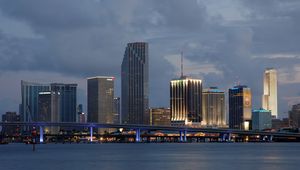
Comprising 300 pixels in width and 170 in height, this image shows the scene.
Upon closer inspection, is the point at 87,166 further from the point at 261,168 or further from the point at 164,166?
the point at 261,168

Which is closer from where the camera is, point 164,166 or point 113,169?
point 113,169

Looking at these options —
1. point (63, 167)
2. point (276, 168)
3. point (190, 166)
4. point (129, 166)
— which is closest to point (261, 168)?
point (276, 168)

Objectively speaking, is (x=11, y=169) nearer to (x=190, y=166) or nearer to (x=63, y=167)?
(x=63, y=167)

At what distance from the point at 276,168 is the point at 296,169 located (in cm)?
448

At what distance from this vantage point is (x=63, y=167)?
106000 millimetres

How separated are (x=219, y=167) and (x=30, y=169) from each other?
1088 inches

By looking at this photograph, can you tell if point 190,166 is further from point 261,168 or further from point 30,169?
point 30,169

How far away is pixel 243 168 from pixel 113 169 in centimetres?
1861

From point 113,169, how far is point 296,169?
25.9 m

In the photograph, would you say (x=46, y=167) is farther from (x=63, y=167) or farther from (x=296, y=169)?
(x=296, y=169)

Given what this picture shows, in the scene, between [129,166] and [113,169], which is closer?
[113,169]

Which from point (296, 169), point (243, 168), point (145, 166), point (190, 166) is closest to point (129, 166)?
point (145, 166)

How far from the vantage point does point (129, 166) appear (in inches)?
4281

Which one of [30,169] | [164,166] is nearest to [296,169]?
[164,166]
